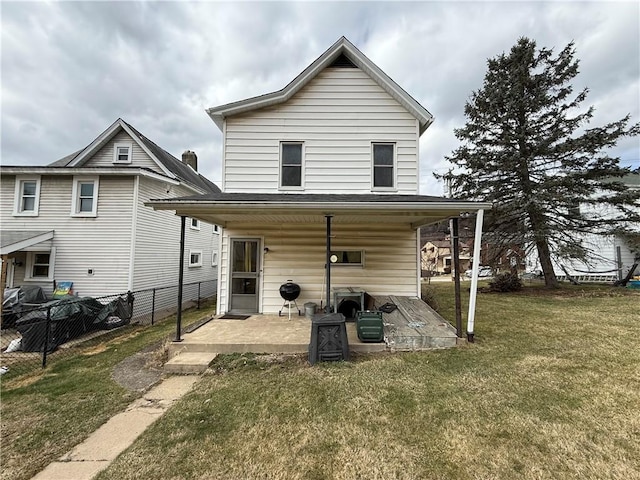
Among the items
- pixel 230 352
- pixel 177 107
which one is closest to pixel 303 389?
pixel 230 352

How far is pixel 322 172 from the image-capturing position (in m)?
7.63

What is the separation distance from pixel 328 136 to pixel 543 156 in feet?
35.3

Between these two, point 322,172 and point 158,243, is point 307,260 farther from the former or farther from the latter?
point 158,243

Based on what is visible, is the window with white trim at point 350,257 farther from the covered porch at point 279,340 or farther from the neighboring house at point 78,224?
the neighboring house at point 78,224

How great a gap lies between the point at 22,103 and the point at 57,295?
11.7 metres

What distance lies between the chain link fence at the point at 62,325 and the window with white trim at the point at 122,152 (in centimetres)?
605

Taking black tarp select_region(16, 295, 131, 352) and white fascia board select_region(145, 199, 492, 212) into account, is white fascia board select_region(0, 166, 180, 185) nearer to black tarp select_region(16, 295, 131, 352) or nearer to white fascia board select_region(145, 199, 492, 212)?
black tarp select_region(16, 295, 131, 352)

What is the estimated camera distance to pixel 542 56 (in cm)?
1212

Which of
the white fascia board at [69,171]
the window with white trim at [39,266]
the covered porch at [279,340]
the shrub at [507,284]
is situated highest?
the white fascia board at [69,171]

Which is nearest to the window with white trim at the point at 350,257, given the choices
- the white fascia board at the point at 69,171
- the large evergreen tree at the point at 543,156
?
the white fascia board at the point at 69,171

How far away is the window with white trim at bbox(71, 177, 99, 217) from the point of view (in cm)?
984

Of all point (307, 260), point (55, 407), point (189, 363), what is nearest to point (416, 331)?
point (307, 260)

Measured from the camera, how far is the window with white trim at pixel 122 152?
463 inches

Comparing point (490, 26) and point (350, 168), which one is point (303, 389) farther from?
point (490, 26)
